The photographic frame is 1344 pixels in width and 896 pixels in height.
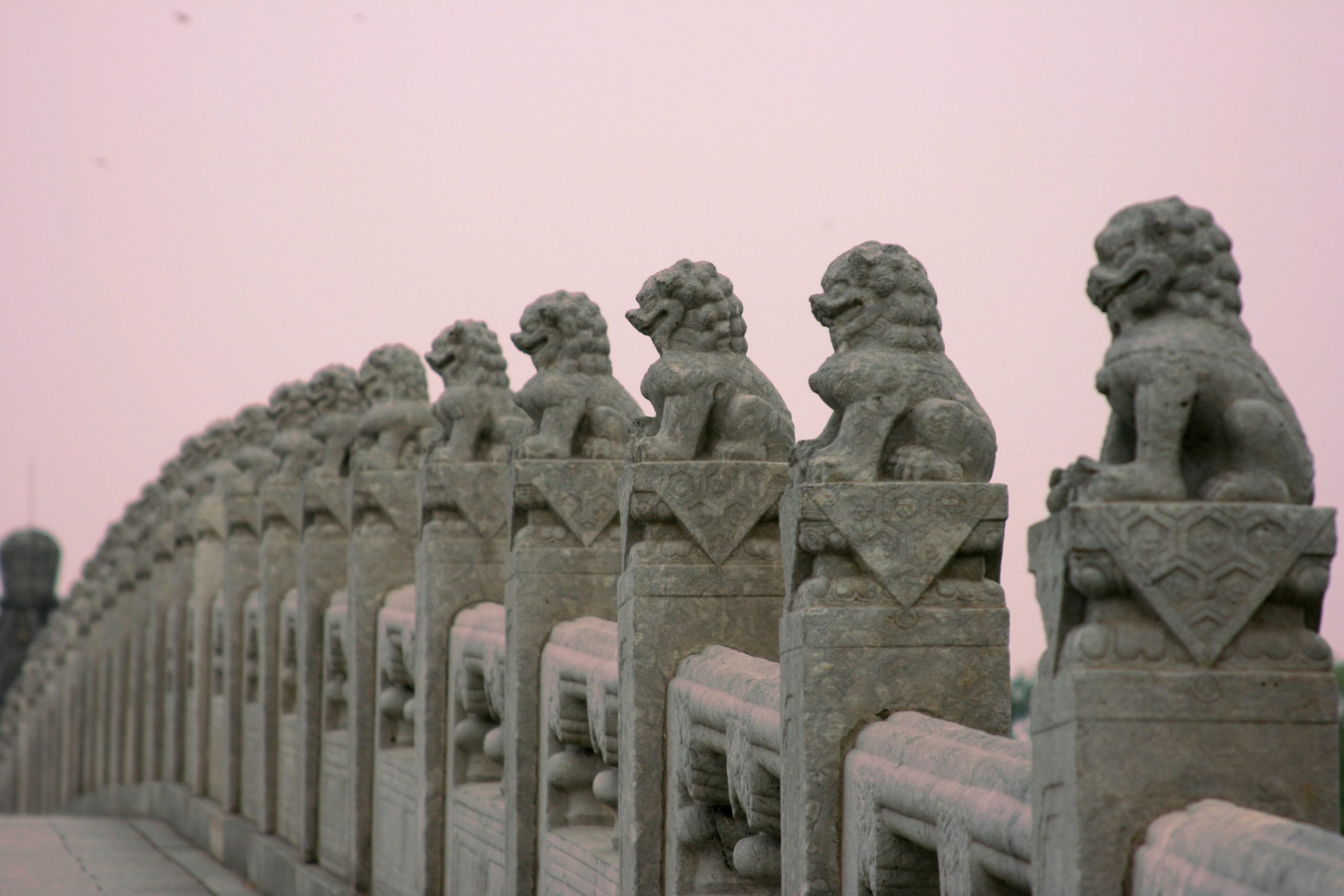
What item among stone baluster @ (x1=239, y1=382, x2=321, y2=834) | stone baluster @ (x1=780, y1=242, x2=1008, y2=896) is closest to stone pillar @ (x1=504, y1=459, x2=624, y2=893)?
stone baluster @ (x1=780, y1=242, x2=1008, y2=896)

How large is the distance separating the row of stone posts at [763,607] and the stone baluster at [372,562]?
24mm

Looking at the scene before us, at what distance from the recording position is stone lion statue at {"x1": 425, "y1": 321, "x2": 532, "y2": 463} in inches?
469

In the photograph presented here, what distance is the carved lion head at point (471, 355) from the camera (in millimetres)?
12031

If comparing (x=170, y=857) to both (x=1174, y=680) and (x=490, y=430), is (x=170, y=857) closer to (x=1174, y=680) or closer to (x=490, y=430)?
(x=490, y=430)

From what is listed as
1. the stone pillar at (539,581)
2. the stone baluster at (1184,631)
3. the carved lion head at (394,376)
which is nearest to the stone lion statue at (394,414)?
the carved lion head at (394,376)

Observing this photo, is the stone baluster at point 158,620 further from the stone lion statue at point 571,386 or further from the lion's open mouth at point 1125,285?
the lion's open mouth at point 1125,285

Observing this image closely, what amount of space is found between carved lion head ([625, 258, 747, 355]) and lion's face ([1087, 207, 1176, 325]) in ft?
11.8

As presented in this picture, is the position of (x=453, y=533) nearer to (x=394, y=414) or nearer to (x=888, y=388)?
(x=394, y=414)

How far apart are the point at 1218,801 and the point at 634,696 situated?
12.8ft

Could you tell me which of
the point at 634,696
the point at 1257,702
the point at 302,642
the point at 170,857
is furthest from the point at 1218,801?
the point at 170,857

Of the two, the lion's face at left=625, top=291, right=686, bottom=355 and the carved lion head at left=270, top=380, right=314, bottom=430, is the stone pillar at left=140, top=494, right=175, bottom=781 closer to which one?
the carved lion head at left=270, top=380, right=314, bottom=430

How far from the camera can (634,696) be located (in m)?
8.38

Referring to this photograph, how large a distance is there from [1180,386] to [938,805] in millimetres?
1529

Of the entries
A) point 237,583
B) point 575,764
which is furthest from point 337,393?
point 575,764
